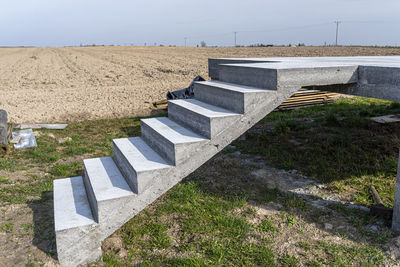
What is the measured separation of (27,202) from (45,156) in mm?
1817

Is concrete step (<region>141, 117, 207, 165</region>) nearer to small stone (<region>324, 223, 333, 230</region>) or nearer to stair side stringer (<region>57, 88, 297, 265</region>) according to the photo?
stair side stringer (<region>57, 88, 297, 265</region>)

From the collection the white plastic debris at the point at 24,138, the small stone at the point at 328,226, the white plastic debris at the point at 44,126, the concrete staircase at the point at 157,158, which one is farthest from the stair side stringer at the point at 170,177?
the white plastic debris at the point at 44,126

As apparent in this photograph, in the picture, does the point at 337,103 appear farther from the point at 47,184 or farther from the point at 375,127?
the point at 47,184

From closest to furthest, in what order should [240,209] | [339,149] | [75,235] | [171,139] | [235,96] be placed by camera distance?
1. [75,235]
2. [171,139]
3. [235,96]
4. [240,209]
5. [339,149]

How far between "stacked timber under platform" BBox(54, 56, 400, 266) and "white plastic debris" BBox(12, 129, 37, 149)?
2974mm

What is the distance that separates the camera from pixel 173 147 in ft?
10.3

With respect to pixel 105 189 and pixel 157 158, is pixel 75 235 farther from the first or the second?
pixel 157 158

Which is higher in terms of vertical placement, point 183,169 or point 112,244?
point 183,169

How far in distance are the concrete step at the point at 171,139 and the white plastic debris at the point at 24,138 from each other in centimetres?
338

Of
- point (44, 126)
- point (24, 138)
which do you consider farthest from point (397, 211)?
point (44, 126)

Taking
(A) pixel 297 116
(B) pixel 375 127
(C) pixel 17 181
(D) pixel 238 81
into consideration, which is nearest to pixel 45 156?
(C) pixel 17 181

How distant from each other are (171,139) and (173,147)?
16 cm

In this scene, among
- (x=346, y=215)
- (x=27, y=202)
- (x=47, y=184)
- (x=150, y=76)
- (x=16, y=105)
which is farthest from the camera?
(x=150, y=76)

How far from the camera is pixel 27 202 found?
408 cm
